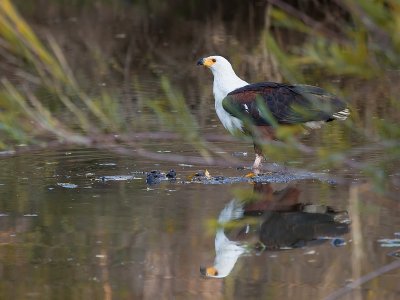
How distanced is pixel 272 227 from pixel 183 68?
885 cm

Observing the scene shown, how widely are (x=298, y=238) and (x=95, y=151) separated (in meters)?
3.64

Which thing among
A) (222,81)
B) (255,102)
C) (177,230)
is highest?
(222,81)

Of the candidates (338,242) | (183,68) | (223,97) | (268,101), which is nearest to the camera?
(338,242)

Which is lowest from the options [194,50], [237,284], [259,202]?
[237,284]

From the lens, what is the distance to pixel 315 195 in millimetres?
8102

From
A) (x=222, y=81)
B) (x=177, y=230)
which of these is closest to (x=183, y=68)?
(x=222, y=81)

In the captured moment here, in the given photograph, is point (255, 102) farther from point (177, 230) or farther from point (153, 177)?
point (177, 230)

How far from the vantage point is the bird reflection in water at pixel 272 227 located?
6602 mm

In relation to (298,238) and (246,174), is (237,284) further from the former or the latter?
(246,174)

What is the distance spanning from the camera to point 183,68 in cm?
1584

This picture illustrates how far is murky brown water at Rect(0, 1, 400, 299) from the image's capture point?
233 inches

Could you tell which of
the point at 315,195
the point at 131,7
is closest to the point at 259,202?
the point at 315,195

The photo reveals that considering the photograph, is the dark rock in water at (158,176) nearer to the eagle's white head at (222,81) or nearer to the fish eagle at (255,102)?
the fish eagle at (255,102)

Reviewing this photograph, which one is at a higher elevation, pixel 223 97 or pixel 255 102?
pixel 223 97
